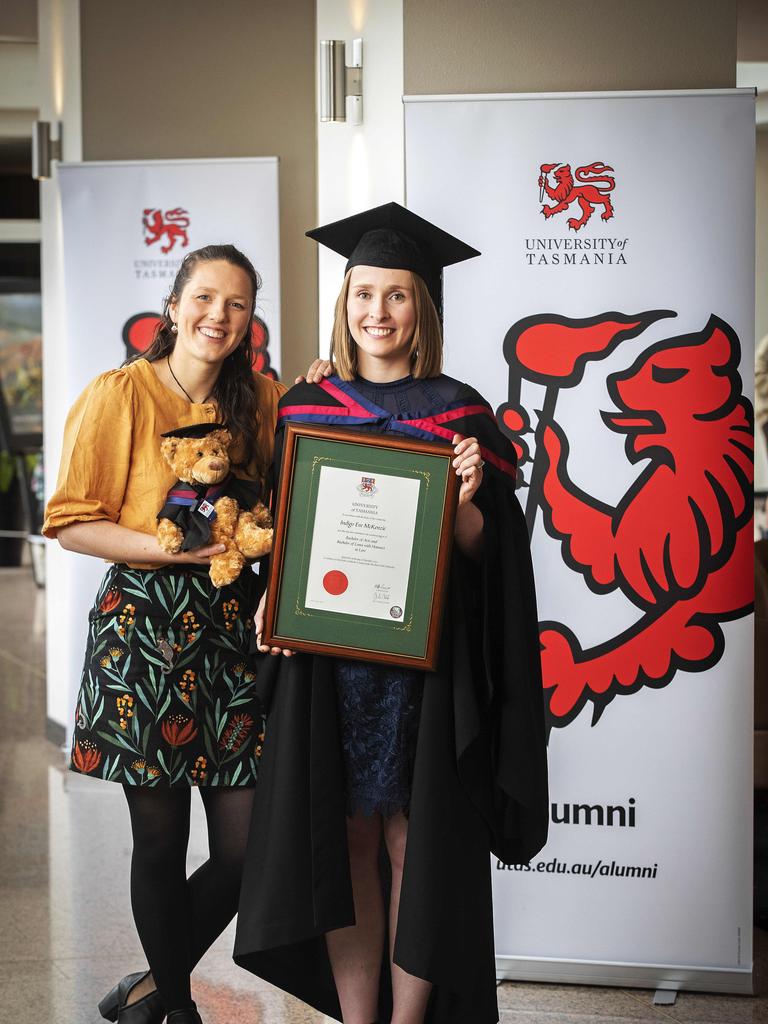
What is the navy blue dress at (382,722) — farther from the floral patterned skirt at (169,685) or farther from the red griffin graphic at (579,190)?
the red griffin graphic at (579,190)

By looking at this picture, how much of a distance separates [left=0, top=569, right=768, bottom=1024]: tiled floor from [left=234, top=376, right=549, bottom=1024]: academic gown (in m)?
0.33

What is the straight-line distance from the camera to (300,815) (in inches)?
80.7

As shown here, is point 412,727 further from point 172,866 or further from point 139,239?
point 139,239

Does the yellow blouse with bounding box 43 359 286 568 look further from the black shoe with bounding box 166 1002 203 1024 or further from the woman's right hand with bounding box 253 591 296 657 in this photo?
the black shoe with bounding box 166 1002 203 1024

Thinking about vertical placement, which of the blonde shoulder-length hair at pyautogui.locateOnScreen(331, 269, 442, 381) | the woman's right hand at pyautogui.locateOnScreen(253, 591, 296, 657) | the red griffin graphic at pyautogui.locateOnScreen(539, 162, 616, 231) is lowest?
the woman's right hand at pyautogui.locateOnScreen(253, 591, 296, 657)

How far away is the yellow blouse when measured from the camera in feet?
7.19

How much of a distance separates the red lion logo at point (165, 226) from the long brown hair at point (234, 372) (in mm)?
2598

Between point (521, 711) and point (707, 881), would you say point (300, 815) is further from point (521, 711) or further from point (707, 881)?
point (707, 881)

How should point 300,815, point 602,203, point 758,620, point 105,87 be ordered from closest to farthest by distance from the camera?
1. point 300,815
2. point 602,203
3. point 758,620
4. point 105,87

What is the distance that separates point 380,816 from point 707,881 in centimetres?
118

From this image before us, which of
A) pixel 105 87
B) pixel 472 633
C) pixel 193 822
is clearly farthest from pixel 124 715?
pixel 105 87

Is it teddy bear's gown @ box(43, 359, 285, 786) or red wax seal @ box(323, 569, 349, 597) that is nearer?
red wax seal @ box(323, 569, 349, 597)

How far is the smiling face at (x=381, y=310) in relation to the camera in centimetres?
206

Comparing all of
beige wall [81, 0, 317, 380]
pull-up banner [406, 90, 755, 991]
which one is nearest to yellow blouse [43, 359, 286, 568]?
pull-up banner [406, 90, 755, 991]
